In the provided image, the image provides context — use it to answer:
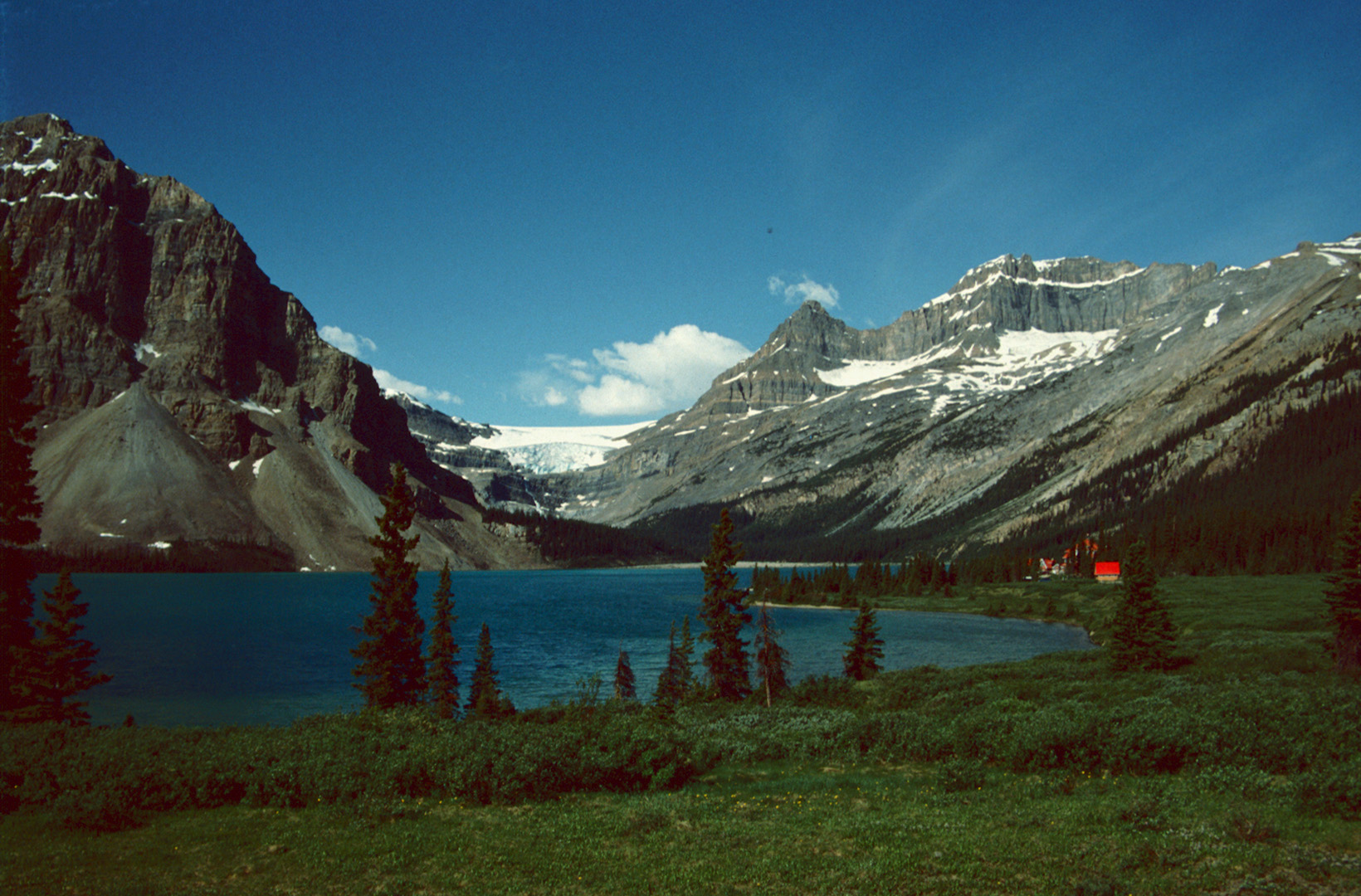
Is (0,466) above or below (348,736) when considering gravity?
above

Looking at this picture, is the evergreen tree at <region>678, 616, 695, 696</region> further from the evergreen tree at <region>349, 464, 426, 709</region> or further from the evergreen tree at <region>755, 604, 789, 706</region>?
the evergreen tree at <region>349, 464, 426, 709</region>

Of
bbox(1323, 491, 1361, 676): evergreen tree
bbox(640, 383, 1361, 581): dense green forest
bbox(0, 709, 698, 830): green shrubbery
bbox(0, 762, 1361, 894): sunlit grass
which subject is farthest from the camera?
bbox(640, 383, 1361, 581): dense green forest

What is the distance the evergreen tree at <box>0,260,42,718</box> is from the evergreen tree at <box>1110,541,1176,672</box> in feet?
178

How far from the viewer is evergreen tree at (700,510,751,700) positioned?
4697 cm

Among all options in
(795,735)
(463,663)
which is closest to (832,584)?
(463,663)

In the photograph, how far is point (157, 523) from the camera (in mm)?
192625

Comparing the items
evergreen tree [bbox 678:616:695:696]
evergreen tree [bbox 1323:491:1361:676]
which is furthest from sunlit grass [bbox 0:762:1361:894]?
evergreen tree [bbox 678:616:695:696]

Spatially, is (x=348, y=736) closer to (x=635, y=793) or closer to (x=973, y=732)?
(x=635, y=793)

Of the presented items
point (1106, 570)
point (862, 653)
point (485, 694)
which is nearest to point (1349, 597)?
point (862, 653)

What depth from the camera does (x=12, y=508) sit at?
30578 millimetres

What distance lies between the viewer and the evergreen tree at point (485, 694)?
3922 cm

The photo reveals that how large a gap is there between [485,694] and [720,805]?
27.1 m

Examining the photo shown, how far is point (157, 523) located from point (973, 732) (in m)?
216

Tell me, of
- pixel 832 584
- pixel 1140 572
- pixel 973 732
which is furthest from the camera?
pixel 832 584
